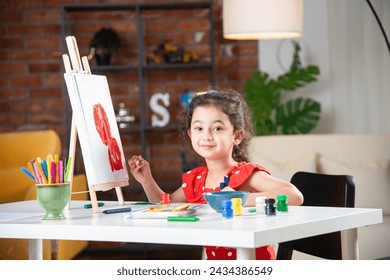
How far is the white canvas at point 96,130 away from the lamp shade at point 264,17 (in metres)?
2.01

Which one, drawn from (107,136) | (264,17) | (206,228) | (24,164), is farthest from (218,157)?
(24,164)

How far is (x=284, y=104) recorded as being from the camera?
546 cm

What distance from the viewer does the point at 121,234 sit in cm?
175

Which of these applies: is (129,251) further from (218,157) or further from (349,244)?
(349,244)

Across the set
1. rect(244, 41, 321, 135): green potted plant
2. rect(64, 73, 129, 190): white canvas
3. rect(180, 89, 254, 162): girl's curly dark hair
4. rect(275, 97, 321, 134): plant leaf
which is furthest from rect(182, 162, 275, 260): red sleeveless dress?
rect(275, 97, 321, 134): plant leaf

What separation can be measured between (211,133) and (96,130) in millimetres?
334

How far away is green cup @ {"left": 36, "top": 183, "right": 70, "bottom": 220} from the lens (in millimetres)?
1974

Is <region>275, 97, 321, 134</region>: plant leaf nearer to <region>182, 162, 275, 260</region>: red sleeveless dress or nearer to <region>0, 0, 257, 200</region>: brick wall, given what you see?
<region>0, 0, 257, 200</region>: brick wall

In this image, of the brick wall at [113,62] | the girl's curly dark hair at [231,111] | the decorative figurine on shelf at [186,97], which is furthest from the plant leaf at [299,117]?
the girl's curly dark hair at [231,111]

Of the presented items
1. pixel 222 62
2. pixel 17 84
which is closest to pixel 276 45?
pixel 222 62

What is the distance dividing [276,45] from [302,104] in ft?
1.39

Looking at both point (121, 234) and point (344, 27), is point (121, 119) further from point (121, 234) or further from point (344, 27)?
point (121, 234)

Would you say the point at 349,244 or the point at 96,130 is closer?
the point at 349,244
